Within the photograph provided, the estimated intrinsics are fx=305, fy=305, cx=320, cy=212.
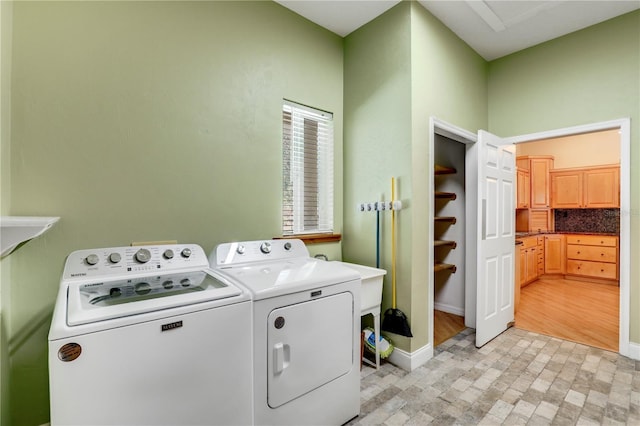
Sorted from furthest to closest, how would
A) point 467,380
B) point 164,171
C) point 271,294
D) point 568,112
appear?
point 568,112 → point 467,380 → point 164,171 → point 271,294

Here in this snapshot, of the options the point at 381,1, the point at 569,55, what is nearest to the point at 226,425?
the point at 381,1

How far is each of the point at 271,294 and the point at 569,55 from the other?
11.6 feet

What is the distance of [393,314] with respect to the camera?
Result: 2.48 meters

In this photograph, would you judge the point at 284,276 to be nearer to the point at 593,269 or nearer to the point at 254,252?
the point at 254,252

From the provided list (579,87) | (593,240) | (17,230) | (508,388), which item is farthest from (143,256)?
(593,240)

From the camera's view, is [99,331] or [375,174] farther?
[375,174]

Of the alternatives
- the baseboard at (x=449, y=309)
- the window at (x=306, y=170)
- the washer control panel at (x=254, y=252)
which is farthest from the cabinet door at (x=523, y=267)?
the washer control panel at (x=254, y=252)

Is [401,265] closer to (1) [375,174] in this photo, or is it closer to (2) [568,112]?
(1) [375,174]

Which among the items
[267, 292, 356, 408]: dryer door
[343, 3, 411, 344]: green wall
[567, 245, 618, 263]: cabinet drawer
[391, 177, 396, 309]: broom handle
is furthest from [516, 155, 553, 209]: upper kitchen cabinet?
[267, 292, 356, 408]: dryer door

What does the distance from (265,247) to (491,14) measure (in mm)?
2706

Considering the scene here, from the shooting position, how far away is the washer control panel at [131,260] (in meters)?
1.54

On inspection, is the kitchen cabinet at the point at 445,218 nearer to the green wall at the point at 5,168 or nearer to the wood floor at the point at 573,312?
A: the wood floor at the point at 573,312

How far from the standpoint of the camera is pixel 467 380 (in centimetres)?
224

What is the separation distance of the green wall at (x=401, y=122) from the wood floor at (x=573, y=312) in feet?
5.61
